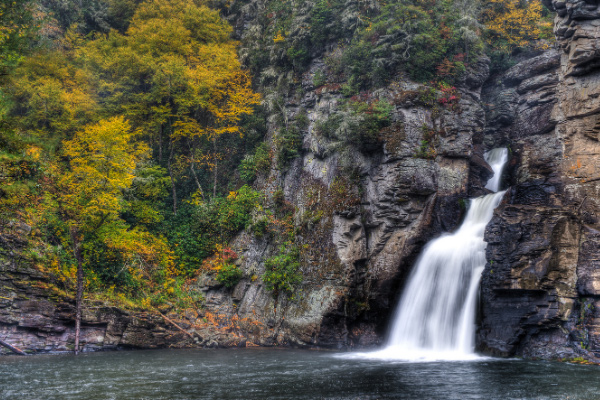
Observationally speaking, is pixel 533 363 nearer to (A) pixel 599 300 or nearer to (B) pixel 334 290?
(A) pixel 599 300

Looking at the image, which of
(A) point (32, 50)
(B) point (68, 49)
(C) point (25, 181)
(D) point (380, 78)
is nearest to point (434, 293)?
(D) point (380, 78)

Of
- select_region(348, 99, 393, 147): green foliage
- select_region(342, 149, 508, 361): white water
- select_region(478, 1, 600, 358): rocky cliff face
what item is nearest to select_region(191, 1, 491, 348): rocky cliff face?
select_region(348, 99, 393, 147): green foliage

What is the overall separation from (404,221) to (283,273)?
559cm

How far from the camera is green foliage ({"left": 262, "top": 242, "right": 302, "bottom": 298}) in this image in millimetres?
18500

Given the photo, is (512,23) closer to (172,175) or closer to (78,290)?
(172,175)

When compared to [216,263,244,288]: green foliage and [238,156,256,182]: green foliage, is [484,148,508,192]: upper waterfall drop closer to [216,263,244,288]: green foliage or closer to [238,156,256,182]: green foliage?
[238,156,256,182]: green foliage

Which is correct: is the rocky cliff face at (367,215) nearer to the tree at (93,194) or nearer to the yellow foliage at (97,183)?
the tree at (93,194)

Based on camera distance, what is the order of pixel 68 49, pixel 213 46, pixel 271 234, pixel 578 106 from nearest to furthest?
1. pixel 578 106
2. pixel 271 234
3. pixel 213 46
4. pixel 68 49

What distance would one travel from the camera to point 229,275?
1980cm

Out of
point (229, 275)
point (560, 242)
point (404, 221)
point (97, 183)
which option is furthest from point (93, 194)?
point (560, 242)

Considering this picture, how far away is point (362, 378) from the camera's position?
33.6 ft

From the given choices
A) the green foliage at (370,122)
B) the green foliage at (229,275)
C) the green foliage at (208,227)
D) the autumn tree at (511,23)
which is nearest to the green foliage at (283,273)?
the green foliage at (229,275)

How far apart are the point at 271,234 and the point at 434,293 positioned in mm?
8361

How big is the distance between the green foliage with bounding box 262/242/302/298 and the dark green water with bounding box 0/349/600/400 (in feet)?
15.9
